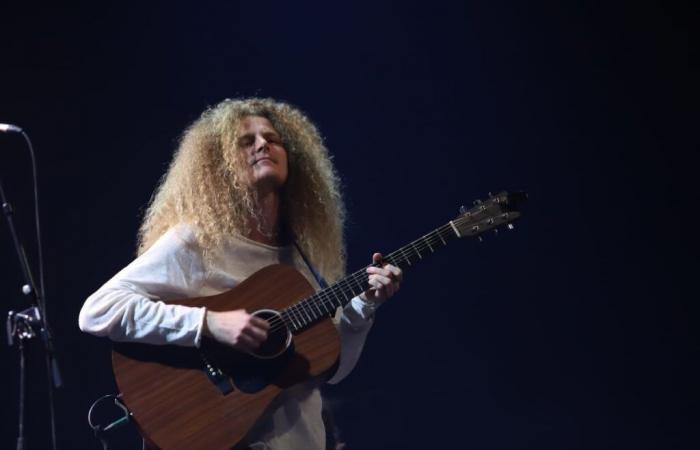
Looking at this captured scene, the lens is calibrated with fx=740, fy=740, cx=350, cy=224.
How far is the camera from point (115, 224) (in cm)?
398

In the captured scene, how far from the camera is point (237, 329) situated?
93.4 inches

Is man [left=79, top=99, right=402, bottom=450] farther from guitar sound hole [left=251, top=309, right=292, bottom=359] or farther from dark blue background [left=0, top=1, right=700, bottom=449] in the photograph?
dark blue background [left=0, top=1, right=700, bottom=449]

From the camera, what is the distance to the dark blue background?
386cm

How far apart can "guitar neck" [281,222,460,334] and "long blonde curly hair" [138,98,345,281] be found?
14.5 inches

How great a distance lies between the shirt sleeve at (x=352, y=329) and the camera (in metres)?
2.74

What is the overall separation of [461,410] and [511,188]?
123 cm

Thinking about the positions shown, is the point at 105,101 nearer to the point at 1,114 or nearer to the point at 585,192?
the point at 1,114

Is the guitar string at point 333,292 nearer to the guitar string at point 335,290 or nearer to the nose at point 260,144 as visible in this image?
→ the guitar string at point 335,290

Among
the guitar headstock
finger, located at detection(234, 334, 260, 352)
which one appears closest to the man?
finger, located at detection(234, 334, 260, 352)

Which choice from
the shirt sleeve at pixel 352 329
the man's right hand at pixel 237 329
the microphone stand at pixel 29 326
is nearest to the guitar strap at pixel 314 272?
the shirt sleeve at pixel 352 329

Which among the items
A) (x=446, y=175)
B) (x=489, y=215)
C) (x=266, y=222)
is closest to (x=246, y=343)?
(x=266, y=222)

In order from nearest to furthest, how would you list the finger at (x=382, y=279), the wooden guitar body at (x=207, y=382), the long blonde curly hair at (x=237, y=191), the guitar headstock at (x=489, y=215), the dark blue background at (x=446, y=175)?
1. the wooden guitar body at (x=207, y=382)
2. the finger at (x=382, y=279)
3. the guitar headstock at (x=489, y=215)
4. the long blonde curly hair at (x=237, y=191)
5. the dark blue background at (x=446, y=175)

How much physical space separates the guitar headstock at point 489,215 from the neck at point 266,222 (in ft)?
2.38

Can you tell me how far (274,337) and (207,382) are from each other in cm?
26
